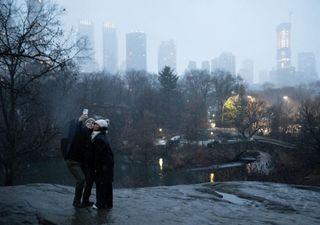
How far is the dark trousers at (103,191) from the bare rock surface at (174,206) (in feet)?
0.70

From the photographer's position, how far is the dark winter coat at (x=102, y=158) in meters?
7.07

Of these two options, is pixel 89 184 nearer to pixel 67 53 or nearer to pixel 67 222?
pixel 67 222

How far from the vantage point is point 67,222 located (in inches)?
246

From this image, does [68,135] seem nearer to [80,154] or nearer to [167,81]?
[80,154]

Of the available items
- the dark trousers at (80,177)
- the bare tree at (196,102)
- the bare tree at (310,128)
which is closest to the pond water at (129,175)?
the bare tree at (310,128)

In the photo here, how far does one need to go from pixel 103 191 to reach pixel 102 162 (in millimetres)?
596

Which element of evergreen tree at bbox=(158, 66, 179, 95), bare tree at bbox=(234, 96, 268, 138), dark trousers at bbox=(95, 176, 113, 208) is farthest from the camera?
evergreen tree at bbox=(158, 66, 179, 95)

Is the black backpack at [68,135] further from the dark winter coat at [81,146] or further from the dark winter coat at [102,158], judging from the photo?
the dark winter coat at [102,158]

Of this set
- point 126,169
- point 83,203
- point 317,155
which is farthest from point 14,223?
point 126,169

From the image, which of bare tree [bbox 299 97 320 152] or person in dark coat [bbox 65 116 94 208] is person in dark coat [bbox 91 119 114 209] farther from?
bare tree [bbox 299 97 320 152]

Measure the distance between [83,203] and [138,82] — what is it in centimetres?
7882

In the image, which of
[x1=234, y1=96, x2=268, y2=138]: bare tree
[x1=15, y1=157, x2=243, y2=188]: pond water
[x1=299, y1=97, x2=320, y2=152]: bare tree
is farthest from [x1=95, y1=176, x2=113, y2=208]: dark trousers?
[x1=234, y1=96, x2=268, y2=138]: bare tree

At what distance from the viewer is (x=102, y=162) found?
7.15m

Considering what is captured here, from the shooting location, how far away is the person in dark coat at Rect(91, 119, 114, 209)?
7.07 metres
